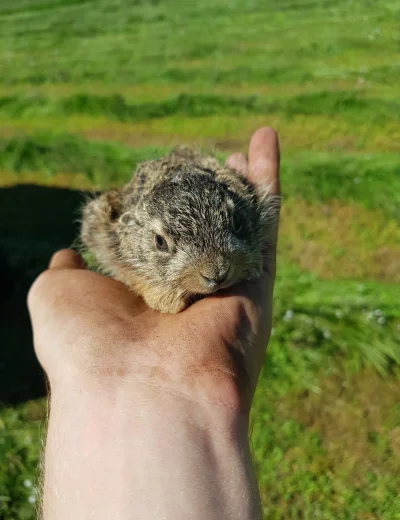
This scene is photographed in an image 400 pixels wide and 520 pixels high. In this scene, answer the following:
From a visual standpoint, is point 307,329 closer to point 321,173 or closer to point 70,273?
point 70,273

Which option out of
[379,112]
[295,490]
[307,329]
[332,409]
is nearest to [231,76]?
[379,112]

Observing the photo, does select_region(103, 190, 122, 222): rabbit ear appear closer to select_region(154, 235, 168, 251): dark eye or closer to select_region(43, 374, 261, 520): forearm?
select_region(154, 235, 168, 251): dark eye

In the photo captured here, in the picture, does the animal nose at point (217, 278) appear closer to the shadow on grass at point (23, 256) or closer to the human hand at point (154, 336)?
the human hand at point (154, 336)

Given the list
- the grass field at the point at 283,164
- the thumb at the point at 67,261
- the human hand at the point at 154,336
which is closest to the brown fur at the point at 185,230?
the human hand at the point at 154,336

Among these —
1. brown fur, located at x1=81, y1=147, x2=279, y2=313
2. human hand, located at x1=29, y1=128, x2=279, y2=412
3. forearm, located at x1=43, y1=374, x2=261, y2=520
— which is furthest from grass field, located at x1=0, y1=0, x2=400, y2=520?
brown fur, located at x1=81, y1=147, x2=279, y2=313

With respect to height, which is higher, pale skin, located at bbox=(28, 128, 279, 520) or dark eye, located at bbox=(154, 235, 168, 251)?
dark eye, located at bbox=(154, 235, 168, 251)

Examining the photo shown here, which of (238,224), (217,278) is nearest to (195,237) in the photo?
(217,278)

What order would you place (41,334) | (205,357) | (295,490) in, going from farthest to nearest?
(295,490), (41,334), (205,357)
